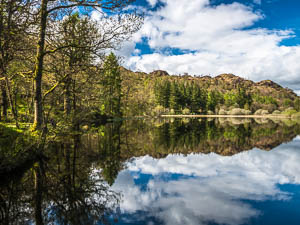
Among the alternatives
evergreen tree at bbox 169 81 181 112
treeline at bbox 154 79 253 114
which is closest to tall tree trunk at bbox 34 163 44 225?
treeline at bbox 154 79 253 114

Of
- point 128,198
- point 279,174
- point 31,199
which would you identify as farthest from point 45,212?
point 279,174

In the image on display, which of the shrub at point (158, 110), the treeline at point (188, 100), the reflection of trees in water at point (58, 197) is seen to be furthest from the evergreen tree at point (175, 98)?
the reflection of trees in water at point (58, 197)

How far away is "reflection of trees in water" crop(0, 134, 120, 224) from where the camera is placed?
12.0ft

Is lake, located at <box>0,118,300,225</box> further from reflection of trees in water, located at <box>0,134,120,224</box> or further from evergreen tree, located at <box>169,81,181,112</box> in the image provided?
evergreen tree, located at <box>169,81,181,112</box>

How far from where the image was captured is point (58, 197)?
4.36m

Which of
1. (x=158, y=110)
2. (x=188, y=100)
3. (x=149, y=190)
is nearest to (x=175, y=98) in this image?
(x=188, y=100)

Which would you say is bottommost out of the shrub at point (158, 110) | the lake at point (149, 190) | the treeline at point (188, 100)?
the lake at point (149, 190)

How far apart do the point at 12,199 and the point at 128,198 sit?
88.4 inches

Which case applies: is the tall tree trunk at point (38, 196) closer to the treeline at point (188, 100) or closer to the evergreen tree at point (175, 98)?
the treeline at point (188, 100)

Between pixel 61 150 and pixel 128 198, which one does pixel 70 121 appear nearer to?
pixel 61 150

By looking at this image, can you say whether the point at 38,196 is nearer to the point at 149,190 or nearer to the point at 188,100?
the point at 149,190

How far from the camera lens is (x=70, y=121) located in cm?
1193

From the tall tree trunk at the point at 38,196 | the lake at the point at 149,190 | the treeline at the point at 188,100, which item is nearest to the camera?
the tall tree trunk at the point at 38,196

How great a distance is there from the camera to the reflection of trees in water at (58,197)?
3658mm
